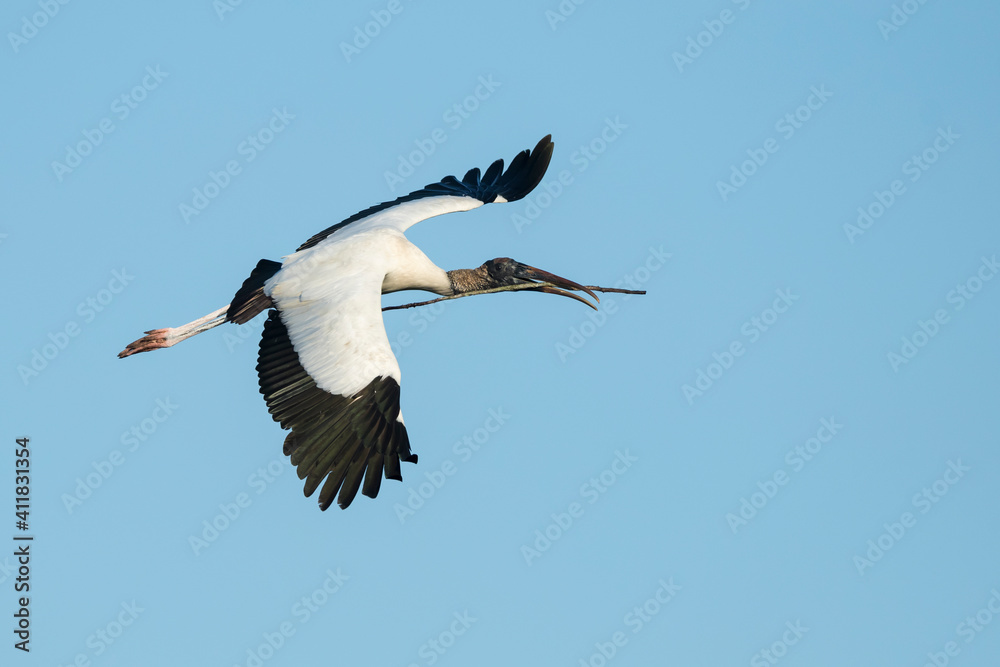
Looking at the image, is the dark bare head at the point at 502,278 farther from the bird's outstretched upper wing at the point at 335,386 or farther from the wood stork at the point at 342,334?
the bird's outstretched upper wing at the point at 335,386

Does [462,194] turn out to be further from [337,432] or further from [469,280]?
[337,432]

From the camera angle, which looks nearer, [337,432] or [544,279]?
[337,432]

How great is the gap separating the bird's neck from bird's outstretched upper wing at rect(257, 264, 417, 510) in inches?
104

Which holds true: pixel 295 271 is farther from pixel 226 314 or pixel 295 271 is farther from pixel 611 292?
pixel 611 292

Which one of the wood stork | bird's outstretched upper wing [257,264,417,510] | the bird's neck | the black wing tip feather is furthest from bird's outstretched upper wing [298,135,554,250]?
the black wing tip feather

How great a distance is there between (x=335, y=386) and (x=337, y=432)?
0.52 metres

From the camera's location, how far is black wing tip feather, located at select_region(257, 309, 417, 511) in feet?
41.3

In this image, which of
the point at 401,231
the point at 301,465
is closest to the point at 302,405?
the point at 301,465

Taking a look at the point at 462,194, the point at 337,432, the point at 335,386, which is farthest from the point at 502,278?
the point at 337,432

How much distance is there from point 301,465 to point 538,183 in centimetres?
703

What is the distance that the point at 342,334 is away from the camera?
13508mm

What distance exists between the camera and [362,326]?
44.5 ft

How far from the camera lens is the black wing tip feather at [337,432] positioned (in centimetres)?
1260

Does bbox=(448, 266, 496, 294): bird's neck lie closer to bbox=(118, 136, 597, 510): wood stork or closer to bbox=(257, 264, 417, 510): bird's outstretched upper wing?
bbox=(118, 136, 597, 510): wood stork
